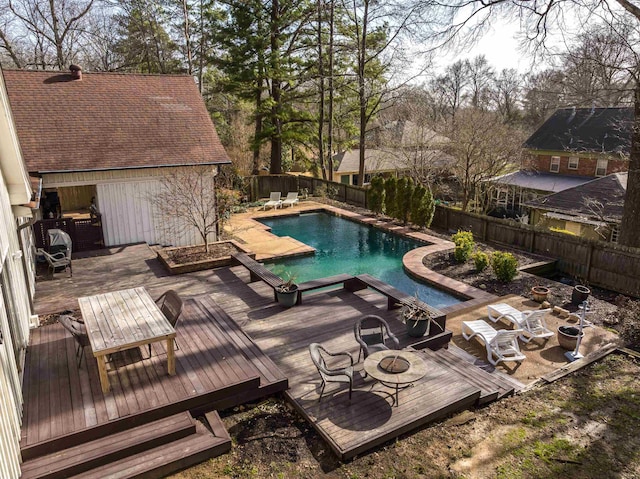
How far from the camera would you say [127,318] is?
19.6 feet

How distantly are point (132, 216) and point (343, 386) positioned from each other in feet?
31.1

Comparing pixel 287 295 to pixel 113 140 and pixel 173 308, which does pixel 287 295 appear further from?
pixel 113 140

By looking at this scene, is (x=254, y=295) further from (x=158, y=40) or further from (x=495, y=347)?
(x=158, y=40)

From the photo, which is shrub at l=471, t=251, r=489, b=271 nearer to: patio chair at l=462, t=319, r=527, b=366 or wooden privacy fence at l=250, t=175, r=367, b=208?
patio chair at l=462, t=319, r=527, b=366

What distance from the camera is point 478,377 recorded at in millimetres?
6488

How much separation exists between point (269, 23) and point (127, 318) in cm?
2131

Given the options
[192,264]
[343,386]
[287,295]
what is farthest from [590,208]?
[192,264]

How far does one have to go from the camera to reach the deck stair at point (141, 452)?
14.4ft

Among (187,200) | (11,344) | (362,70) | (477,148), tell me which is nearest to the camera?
(11,344)

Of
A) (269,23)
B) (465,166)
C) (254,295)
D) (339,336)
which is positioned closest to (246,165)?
(269,23)

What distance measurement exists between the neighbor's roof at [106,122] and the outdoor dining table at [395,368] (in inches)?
370

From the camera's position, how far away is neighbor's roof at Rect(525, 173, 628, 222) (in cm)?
1593

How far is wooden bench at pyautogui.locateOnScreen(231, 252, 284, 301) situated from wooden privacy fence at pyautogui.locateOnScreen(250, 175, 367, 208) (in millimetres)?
11096

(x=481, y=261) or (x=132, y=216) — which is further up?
(x=132, y=216)
